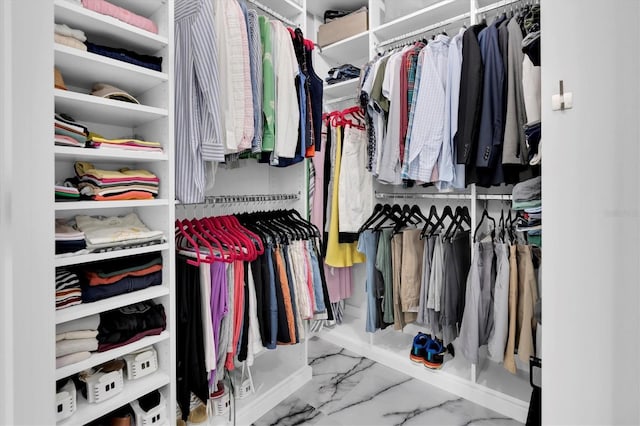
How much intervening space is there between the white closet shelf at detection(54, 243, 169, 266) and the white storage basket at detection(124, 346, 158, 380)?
389 millimetres

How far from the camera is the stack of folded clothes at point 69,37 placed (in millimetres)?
1001

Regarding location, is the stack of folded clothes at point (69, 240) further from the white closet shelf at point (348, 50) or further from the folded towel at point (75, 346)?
the white closet shelf at point (348, 50)

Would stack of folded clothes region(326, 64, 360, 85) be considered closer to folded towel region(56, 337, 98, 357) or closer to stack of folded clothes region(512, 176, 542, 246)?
stack of folded clothes region(512, 176, 542, 246)

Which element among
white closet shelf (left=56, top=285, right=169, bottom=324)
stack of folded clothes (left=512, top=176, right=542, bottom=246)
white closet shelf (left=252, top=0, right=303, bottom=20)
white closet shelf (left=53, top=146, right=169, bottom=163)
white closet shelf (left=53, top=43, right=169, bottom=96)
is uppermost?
white closet shelf (left=252, top=0, right=303, bottom=20)

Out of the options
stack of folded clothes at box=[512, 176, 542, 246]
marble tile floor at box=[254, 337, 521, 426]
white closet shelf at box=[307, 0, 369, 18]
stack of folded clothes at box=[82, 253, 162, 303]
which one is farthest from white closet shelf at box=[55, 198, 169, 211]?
white closet shelf at box=[307, 0, 369, 18]

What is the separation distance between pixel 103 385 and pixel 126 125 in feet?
3.40

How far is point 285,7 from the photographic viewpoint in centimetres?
200

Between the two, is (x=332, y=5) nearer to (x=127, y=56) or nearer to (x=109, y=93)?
(x=127, y=56)

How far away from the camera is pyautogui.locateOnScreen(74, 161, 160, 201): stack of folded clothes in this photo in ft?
3.74

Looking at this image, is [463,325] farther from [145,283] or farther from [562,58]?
[145,283]

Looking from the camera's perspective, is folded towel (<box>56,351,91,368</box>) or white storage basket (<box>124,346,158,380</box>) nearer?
folded towel (<box>56,351,91,368</box>)

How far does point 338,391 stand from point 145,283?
51.8 inches

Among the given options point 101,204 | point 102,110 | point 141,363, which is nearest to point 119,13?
point 102,110

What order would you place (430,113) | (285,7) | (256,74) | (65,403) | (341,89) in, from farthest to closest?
1. (341,89)
2. (285,7)
3. (430,113)
4. (256,74)
5. (65,403)
